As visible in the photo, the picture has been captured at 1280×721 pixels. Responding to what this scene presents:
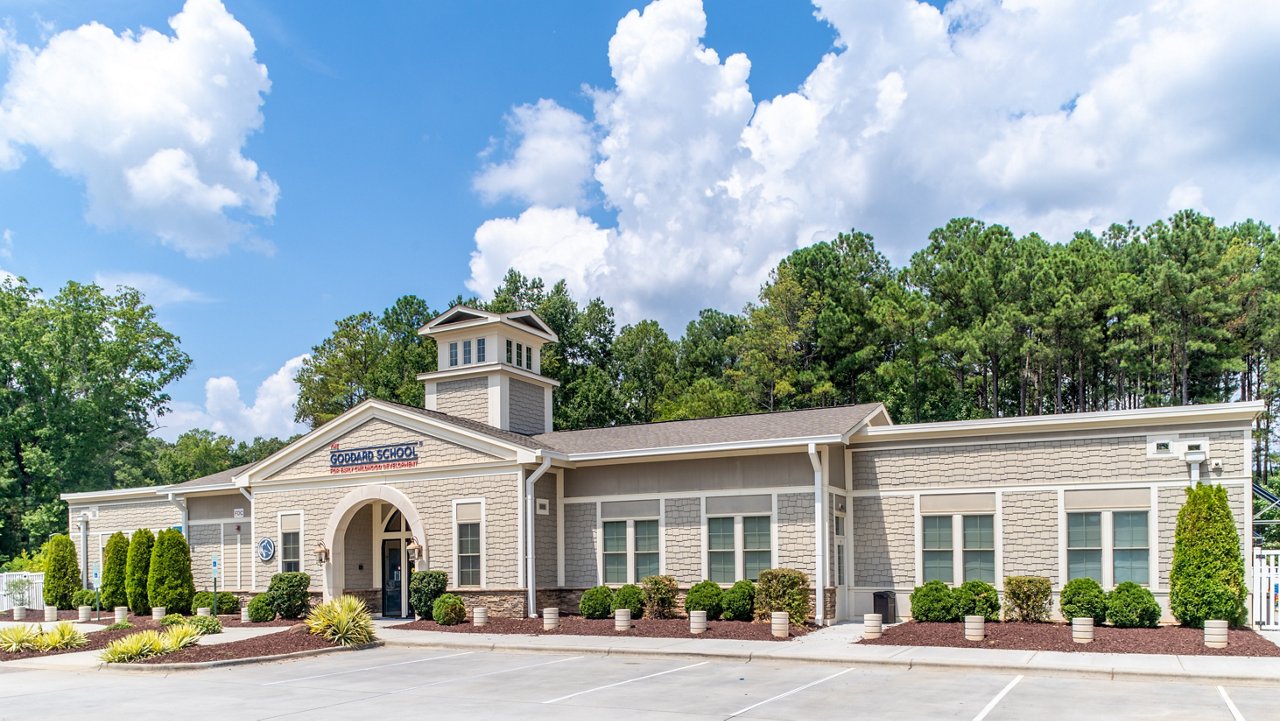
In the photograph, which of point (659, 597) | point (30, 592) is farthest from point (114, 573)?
point (659, 597)

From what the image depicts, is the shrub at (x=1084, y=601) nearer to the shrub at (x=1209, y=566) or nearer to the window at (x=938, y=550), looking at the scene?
the shrub at (x=1209, y=566)

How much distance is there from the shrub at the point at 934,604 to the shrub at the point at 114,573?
908 inches

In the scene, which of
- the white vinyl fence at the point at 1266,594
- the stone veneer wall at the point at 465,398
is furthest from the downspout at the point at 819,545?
the stone veneer wall at the point at 465,398

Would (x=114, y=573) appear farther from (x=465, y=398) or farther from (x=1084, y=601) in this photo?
(x=1084, y=601)

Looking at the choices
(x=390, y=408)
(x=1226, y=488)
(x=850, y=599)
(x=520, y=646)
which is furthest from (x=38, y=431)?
(x=1226, y=488)

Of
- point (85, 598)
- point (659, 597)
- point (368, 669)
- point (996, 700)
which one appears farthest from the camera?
point (85, 598)

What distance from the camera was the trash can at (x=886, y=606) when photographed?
21641 mm

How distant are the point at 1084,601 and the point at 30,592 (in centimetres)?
3150

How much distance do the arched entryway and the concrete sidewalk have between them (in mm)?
4350

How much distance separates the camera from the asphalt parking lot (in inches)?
486

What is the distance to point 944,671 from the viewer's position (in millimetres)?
15883

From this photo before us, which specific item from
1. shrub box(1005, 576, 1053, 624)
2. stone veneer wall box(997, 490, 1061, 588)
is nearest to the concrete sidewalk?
shrub box(1005, 576, 1053, 624)

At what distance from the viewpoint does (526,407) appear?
28969mm

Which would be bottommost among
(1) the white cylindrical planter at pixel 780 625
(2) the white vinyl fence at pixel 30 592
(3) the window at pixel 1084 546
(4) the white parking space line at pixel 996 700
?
(2) the white vinyl fence at pixel 30 592
